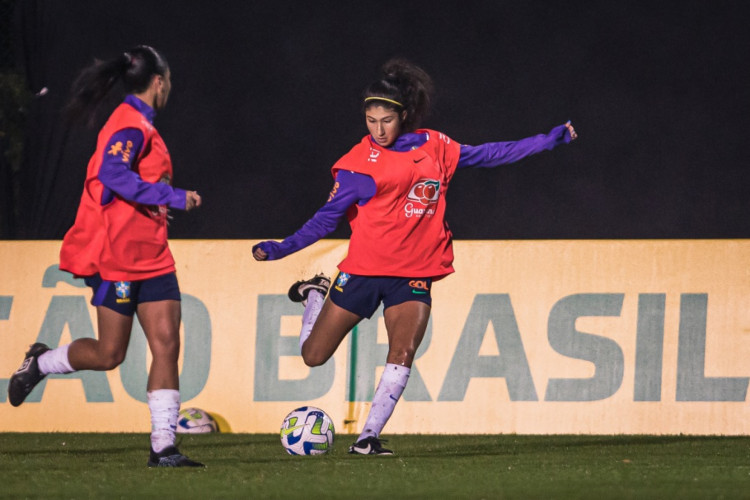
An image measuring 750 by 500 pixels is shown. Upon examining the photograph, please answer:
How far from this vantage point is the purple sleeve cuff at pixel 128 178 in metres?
4.86

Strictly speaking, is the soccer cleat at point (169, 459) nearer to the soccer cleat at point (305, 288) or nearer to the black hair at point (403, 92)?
the soccer cleat at point (305, 288)

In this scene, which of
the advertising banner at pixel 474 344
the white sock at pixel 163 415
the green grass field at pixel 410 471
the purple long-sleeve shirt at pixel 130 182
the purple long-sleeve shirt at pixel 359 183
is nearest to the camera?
the green grass field at pixel 410 471

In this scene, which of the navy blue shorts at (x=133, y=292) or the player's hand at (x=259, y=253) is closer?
the navy blue shorts at (x=133, y=292)

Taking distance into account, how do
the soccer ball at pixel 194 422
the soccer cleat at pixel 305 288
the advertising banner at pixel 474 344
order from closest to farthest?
the soccer cleat at pixel 305 288, the advertising banner at pixel 474 344, the soccer ball at pixel 194 422

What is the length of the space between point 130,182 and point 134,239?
0.32 m

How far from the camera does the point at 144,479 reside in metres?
4.70

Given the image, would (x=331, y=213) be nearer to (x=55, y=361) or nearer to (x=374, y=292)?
(x=374, y=292)

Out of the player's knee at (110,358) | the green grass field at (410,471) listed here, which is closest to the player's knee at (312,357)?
the green grass field at (410,471)

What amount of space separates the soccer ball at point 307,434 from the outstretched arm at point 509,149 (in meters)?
1.45

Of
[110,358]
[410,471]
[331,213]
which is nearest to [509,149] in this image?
[331,213]

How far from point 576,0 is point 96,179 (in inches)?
286

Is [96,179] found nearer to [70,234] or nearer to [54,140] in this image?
[70,234]

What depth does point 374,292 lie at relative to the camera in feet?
19.2

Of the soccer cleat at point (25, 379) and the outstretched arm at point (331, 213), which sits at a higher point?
the outstretched arm at point (331, 213)
